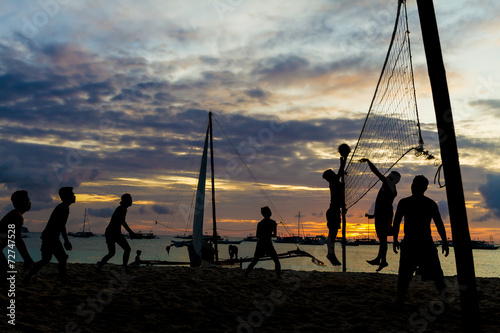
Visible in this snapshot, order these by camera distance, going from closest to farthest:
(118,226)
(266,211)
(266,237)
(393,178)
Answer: (393,178) < (118,226) < (266,237) < (266,211)

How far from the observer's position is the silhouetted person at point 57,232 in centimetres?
799

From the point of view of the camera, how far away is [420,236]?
644cm

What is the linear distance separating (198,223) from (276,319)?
19245mm

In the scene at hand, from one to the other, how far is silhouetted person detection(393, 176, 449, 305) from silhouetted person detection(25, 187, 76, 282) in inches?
251

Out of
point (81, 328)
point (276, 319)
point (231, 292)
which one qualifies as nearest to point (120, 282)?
point (231, 292)

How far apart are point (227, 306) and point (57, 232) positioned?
152 inches

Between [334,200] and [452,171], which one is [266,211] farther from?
[452,171]

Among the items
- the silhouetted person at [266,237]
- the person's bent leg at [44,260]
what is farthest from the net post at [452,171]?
the person's bent leg at [44,260]

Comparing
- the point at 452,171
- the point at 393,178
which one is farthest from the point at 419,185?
the point at 452,171

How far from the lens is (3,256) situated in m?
6.47

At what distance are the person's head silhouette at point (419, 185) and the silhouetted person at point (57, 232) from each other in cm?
663

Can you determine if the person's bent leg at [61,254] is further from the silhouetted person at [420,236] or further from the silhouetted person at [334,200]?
the silhouetted person at [420,236]

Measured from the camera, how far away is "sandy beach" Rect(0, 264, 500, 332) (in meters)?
5.93

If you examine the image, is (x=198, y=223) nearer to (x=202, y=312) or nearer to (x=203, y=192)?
(x=203, y=192)
